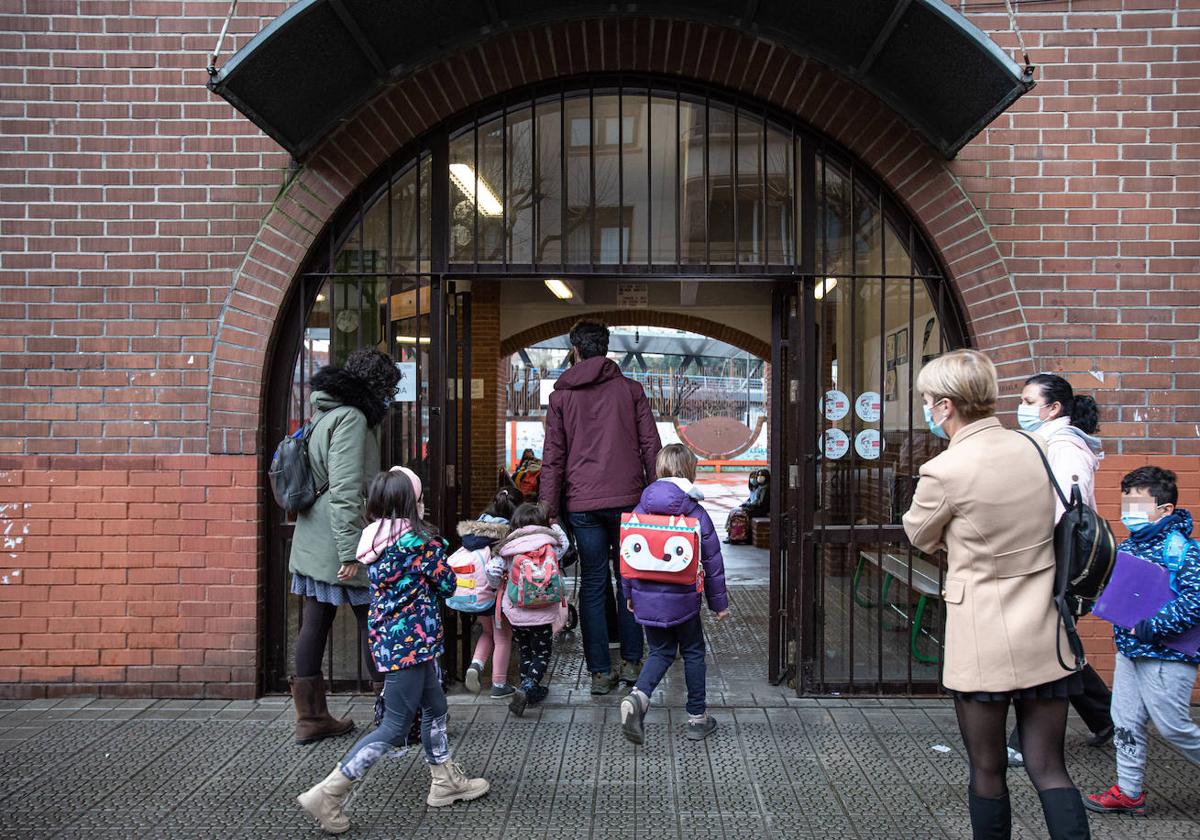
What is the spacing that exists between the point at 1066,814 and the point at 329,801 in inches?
101

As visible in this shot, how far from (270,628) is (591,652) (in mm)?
1866

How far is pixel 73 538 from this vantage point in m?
5.08

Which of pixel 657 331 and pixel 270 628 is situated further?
pixel 657 331

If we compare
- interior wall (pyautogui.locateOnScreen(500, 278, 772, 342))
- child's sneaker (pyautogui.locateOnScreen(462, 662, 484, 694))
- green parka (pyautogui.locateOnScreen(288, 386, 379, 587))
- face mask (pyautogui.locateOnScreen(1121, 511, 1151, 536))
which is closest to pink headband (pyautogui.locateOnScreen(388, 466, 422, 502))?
green parka (pyautogui.locateOnScreen(288, 386, 379, 587))

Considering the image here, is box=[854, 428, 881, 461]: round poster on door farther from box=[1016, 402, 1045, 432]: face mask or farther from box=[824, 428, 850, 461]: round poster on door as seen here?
box=[1016, 402, 1045, 432]: face mask

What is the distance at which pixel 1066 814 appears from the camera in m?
2.76

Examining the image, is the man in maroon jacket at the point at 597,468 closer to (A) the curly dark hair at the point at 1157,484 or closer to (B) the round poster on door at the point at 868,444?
(B) the round poster on door at the point at 868,444

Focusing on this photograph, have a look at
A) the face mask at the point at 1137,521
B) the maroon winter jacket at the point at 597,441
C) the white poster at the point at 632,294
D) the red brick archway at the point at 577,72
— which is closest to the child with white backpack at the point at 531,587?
the maroon winter jacket at the point at 597,441

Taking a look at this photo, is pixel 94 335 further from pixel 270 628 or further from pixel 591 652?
pixel 591 652

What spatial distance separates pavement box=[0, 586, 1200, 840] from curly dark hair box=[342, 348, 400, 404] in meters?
1.77

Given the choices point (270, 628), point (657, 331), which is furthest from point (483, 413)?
point (657, 331)

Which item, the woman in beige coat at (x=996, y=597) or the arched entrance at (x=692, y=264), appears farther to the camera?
the arched entrance at (x=692, y=264)

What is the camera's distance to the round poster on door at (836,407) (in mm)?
5234

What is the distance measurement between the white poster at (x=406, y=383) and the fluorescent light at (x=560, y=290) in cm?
543
